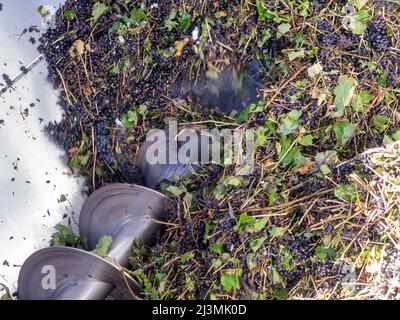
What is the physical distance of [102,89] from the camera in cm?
262

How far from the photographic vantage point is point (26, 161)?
8.42 ft

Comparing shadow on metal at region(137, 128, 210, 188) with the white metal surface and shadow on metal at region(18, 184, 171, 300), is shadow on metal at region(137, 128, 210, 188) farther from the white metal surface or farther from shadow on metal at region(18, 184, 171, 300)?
the white metal surface

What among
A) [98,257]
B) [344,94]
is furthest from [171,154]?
[344,94]

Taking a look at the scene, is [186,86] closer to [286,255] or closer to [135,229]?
[135,229]

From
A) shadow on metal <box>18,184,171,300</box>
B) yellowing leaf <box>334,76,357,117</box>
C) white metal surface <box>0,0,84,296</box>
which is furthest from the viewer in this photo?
white metal surface <box>0,0,84,296</box>

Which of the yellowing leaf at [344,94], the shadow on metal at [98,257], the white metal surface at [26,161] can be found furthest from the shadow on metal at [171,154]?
the yellowing leaf at [344,94]

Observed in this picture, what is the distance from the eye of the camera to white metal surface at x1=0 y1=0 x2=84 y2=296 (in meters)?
2.47

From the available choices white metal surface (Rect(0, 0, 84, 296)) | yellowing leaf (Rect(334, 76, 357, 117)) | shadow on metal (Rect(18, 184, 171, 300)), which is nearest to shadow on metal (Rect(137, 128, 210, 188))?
shadow on metal (Rect(18, 184, 171, 300))

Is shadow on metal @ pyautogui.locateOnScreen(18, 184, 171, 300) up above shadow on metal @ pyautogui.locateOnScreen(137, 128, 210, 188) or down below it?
below

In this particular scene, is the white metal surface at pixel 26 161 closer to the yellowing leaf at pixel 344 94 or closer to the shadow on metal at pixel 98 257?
the shadow on metal at pixel 98 257

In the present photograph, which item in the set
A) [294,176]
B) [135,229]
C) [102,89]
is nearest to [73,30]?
[102,89]

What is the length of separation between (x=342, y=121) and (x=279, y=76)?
356 millimetres

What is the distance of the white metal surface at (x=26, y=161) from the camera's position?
247 cm
